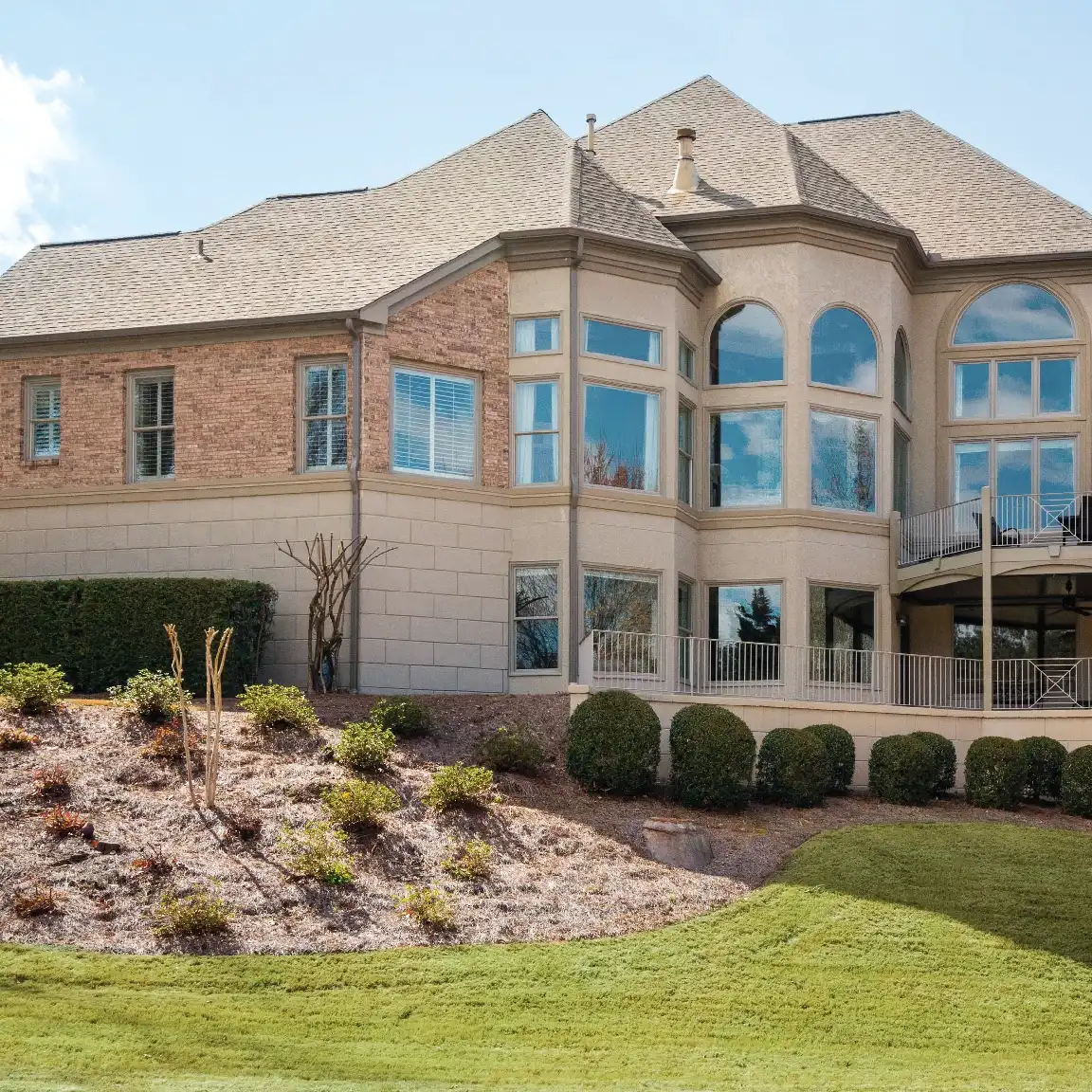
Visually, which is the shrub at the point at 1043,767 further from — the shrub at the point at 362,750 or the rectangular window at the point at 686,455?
the shrub at the point at 362,750

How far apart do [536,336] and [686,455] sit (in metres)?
3.26

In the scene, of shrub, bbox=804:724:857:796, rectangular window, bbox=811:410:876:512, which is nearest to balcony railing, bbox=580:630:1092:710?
shrub, bbox=804:724:857:796

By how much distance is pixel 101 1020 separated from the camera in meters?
14.0

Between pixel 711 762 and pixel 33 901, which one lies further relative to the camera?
pixel 711 762

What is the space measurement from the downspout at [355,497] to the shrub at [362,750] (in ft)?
14.9

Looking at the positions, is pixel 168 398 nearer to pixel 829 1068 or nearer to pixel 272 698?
pixel 272 698

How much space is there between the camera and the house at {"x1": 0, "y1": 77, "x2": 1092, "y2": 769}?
85.4ft

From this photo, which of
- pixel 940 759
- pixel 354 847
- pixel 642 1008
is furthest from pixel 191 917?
pixel 940 759

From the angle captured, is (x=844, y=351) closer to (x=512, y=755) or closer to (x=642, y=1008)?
(x=512, y=755)

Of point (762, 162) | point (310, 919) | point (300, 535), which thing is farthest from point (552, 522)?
point (310, 919)

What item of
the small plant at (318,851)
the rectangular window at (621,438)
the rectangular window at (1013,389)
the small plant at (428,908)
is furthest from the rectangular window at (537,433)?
the small plant at (428,908)

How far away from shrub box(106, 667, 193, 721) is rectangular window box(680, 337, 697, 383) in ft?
34.4

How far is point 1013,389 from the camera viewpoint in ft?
99.6

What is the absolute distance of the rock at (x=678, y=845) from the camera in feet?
63.4
